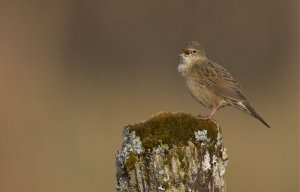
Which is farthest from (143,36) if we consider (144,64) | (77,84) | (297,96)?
(297,96)

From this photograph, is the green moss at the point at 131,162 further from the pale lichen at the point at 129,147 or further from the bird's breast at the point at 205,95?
the bird's breast at the point at 205,95

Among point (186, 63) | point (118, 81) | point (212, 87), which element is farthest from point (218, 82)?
point (118, 81)

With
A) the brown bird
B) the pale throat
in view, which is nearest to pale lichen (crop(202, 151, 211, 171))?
the brown bird

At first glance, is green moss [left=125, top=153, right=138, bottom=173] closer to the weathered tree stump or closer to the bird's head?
the weathered tree stump

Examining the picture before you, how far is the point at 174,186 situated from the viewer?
4.10m

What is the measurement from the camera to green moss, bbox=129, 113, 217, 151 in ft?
13.7

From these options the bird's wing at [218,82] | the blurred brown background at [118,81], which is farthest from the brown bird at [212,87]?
the blurred brown background at [118,81]

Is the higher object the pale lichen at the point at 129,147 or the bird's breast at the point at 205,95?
the bird's breast at the point at 205,95

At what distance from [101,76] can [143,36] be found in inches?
56.0

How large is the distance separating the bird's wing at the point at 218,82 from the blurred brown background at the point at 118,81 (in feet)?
8.24

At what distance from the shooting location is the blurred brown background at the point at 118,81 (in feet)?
32.8

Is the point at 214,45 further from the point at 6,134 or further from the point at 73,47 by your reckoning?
the point at 6,134

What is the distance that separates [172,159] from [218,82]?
3062mm

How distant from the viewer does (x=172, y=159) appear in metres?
4.08
